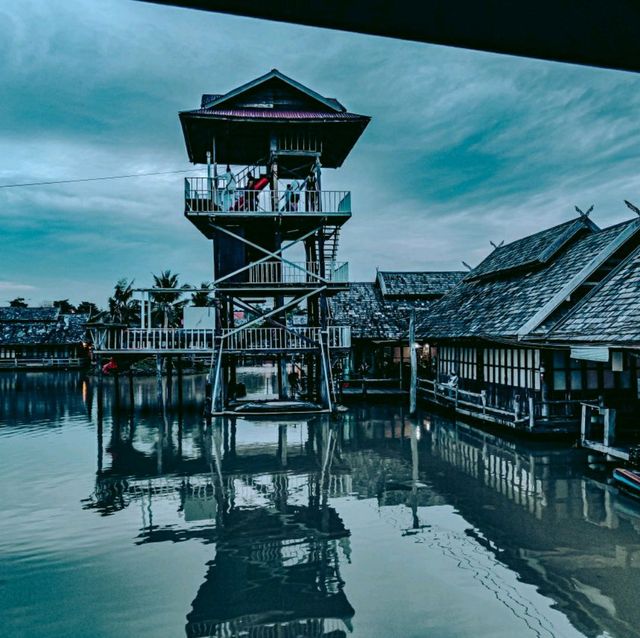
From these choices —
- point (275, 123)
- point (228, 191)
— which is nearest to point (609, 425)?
point (228, 191)

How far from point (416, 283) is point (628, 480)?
2519 cm

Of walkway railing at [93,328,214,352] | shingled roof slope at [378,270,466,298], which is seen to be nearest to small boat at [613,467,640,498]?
walkway railing at [93,328,214,352]

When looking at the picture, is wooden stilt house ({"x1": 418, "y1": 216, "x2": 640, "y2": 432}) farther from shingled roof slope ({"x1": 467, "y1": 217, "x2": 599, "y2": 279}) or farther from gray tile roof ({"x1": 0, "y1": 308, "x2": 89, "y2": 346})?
gray tile roof ({"x1": 0, "y1": 308, "x2": 89, "y2": 346})

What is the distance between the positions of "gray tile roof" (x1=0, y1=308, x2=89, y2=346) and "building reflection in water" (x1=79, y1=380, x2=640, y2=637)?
144 feet

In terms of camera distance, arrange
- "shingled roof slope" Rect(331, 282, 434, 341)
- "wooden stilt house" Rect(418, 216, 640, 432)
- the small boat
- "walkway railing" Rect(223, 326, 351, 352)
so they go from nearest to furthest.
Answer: the small boat
"wooden stilt house" Rect(418, 216, 640, 432)
"walkway railing" Rect(223, 326, 351, 352)
"shingled roof slope" Rect(331, 282, 434, 341)

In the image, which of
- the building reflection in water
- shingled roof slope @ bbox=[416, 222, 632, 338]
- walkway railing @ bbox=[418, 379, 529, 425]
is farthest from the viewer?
shingled roof slope @ bbox=[416, 222, 632, 338]

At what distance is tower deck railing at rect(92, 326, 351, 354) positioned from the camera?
70.6 ft

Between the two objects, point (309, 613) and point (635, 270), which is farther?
point (635, 270)

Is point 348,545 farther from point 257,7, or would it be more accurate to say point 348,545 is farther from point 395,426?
point 395,426

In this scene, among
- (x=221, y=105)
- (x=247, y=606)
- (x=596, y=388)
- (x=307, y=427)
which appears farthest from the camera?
(x=221, y=105)

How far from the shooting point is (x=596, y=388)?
17.7 m

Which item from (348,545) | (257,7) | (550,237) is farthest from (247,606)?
(550,237)

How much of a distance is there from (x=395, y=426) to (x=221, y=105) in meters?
15.9

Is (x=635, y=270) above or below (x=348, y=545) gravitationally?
above
